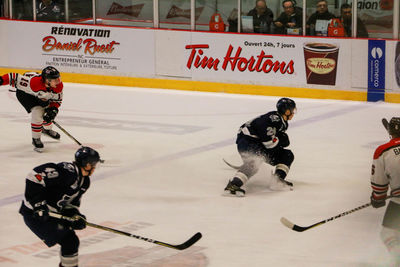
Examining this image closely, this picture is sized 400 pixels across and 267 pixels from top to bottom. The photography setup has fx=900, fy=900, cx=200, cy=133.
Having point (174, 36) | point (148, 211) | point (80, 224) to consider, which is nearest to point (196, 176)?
point (148, 211)

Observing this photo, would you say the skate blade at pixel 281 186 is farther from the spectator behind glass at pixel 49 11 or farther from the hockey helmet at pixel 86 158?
the spectator behind glass at pixel 49 11

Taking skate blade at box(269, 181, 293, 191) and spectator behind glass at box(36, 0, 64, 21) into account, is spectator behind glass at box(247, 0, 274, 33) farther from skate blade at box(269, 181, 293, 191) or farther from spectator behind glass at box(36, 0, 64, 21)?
skate blade at box(269, 181, 293, 191)

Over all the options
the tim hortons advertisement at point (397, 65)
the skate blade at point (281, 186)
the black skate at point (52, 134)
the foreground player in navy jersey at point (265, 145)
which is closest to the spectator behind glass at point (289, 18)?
the tim hortons advertisement at point (397, 65)

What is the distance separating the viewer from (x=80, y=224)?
5.44 m

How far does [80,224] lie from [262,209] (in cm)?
275

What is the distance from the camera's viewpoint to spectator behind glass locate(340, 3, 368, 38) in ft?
44.8

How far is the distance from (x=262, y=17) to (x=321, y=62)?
4.21ft

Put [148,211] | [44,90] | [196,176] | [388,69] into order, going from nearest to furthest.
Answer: [148,211]
[196,176]
[44,90]
[388,69]

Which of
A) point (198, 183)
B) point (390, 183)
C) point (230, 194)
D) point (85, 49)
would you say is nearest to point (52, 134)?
point (198, 183)

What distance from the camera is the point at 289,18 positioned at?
14.2 meters

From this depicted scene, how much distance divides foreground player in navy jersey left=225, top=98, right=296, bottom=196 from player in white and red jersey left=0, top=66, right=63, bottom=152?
2.78m

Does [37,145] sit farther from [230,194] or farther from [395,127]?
[395,127]

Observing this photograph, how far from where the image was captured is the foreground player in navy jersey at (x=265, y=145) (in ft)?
27.2

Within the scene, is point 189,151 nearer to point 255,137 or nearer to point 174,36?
point 255,137
